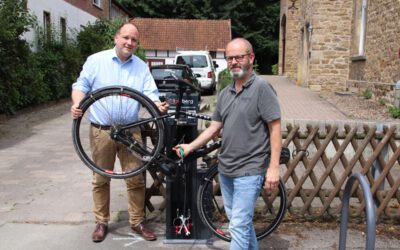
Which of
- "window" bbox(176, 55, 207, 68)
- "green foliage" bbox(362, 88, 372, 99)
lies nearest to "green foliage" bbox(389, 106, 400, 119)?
"green foliage" bbox(362, 88, 372, 99)

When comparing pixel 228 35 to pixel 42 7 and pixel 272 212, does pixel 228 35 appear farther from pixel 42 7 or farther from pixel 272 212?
pixel 272 212

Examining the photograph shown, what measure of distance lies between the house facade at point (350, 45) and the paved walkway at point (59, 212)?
25.7 ft

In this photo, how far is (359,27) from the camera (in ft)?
53.3

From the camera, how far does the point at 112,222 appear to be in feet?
15.9

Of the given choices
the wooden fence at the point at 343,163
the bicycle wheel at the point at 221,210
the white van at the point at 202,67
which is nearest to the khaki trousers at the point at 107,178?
the wooden fence at the point at 343,163

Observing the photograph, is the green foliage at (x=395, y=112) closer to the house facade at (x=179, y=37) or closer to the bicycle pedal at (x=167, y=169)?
the bicycle pedal at (x=167, y=169)

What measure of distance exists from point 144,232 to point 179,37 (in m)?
37.6

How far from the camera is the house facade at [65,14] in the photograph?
17.2m

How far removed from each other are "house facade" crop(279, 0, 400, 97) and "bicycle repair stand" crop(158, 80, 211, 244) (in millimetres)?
8526

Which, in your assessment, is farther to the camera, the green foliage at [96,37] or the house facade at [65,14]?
the green foliage at [96,37]

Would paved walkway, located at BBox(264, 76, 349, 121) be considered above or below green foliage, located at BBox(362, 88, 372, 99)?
below

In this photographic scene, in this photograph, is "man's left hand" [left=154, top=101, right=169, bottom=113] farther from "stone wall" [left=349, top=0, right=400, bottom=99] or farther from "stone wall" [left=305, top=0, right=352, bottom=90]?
"stone wall" [left=305, top=0, right=352, bottom=90]

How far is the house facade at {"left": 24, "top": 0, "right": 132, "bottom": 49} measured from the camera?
56.4 ft

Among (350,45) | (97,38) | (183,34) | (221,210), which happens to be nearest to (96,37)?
(97,38)
